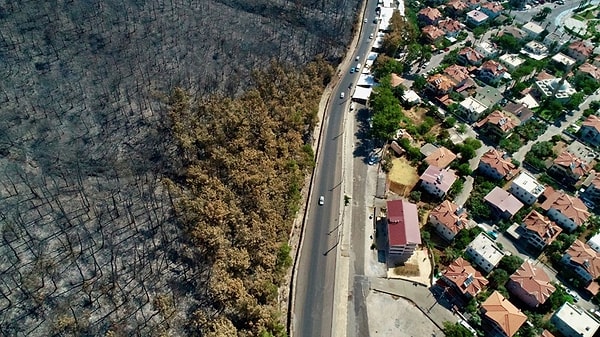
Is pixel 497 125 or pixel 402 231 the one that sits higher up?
pixel 497 125

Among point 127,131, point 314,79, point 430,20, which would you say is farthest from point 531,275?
point 430,20

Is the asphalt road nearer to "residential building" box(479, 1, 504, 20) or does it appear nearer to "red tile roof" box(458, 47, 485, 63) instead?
"red tile roof" box(458, 47, 485, 63)

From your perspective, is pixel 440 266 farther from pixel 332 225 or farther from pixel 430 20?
pixel 430 20

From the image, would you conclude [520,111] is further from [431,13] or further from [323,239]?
[323,239]

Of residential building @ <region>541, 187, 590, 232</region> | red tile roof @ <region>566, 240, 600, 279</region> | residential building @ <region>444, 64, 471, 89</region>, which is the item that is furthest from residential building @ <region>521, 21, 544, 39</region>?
red tile roof @ <region>566, 240, 600, 279</region>

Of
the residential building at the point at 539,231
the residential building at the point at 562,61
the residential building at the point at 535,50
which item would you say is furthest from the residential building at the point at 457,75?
the residential building at the point at 539,231

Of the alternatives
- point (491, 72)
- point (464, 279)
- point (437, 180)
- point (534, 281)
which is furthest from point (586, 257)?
point (491, 72)
